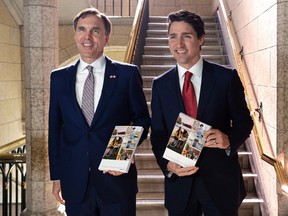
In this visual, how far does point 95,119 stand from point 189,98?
0.58 m

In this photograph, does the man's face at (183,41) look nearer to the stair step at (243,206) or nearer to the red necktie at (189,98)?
the red necktie at (189,98)

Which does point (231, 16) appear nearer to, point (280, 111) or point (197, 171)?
point (280, 111)

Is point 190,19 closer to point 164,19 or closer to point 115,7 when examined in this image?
point 164,19

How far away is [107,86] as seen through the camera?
2.29 meters

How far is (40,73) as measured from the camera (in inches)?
168

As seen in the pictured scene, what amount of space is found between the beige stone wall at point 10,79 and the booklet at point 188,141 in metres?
7.09

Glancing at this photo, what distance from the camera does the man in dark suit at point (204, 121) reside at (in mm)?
2061

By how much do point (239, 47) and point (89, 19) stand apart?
15.3ft

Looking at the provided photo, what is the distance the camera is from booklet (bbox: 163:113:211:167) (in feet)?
6.31

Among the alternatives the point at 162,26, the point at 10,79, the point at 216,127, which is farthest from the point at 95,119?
the point at 162,26

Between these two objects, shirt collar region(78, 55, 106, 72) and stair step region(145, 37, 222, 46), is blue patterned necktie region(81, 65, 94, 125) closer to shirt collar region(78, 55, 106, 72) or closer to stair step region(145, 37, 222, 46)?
shirt collar region(78, 55, 106, 72)

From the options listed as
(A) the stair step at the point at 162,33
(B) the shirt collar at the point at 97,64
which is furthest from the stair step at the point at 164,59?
(B) the shirt collar at the point at 97,64

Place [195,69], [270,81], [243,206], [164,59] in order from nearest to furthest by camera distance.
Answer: [195,69]
[270,81]
[243,206]
[164,59]

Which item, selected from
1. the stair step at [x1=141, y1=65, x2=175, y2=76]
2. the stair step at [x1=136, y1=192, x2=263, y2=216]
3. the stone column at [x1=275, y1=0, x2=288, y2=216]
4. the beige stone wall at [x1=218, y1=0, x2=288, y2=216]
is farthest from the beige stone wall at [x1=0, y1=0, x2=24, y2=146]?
the stone column at [x1=275, y1=0, x2=288, y2=216]
